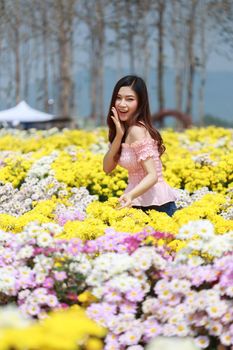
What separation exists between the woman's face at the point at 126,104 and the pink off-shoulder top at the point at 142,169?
201 mm

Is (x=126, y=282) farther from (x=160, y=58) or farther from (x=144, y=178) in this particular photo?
(x=160, y=58)

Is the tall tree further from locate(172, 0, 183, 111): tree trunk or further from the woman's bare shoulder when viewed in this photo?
the woman's bare shoulder

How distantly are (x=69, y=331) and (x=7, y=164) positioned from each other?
8199 mm

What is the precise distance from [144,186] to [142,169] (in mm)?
452

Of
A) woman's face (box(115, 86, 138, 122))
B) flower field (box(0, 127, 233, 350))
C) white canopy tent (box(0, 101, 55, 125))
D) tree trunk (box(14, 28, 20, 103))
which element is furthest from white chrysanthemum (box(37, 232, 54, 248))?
tree trunk (box(14, 28, 20, 103))

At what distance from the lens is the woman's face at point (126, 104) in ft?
20.1

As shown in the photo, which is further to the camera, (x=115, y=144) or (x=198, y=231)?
(x=115, y=144)

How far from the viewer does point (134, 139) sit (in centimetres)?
611

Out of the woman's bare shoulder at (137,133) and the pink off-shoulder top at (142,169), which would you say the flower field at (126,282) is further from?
the woman's bare shoulder at (137,133)

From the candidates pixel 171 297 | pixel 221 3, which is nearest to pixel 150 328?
pixel 171 297

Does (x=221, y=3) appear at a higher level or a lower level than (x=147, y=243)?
lower

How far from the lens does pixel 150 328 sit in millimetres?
3768

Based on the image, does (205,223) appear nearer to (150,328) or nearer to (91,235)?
(150,328)

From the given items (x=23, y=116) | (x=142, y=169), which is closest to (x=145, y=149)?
(x=142, y=169)
